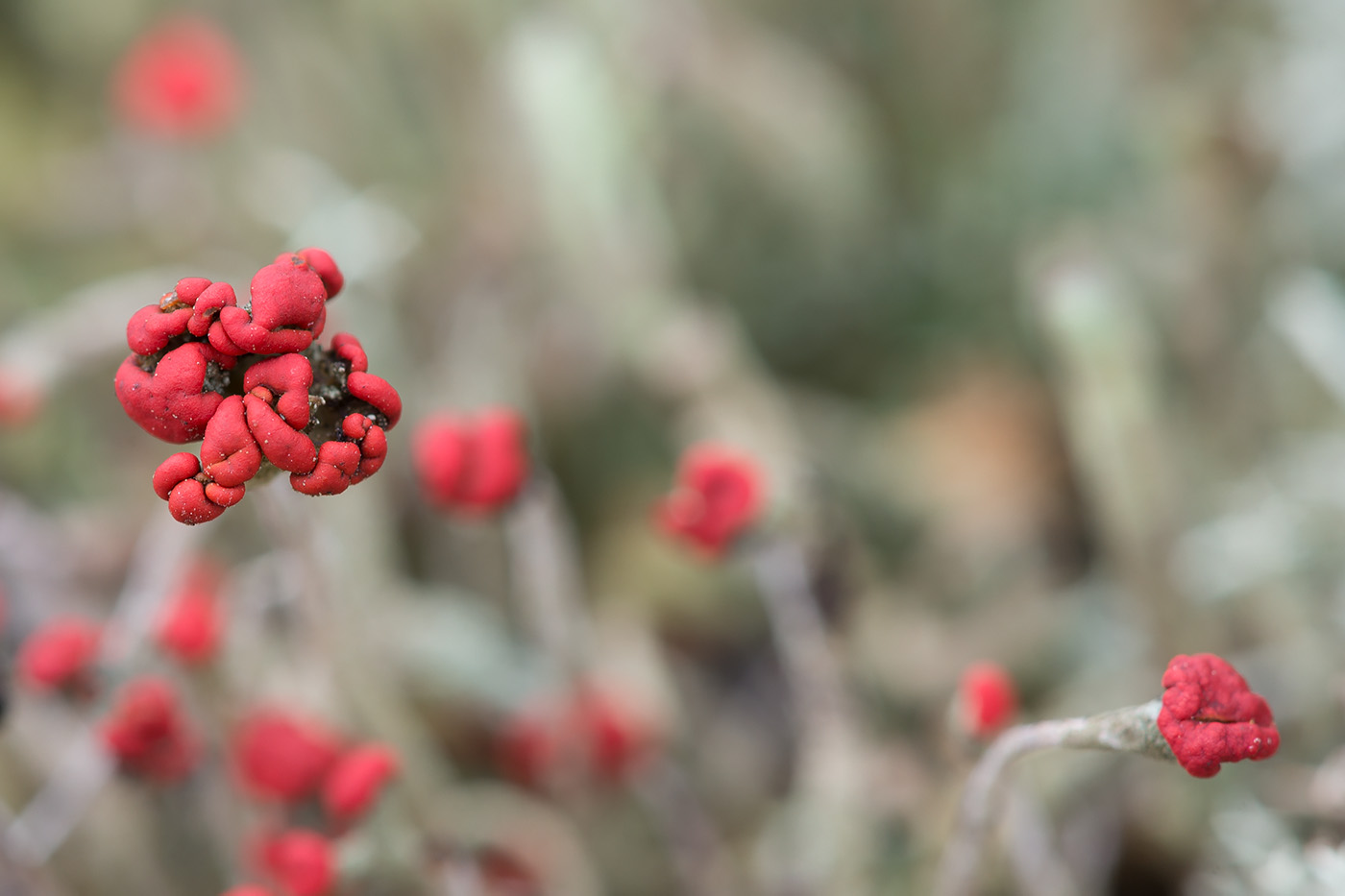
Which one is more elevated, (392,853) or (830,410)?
(830,410)

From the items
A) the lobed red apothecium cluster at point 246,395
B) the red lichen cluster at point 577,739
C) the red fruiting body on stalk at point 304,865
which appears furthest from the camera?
the red lichen cluster at point 577,739

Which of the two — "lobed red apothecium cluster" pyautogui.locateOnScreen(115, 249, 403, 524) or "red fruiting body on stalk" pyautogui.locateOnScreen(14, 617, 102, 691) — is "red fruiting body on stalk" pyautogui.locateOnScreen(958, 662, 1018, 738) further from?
"red fruiting body on stalk" pyautogui.locateOnScreen(14, 617, 102, 691)

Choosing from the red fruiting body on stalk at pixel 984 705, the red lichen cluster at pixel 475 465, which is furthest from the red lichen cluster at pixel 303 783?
the red fruiting body on stalk at pixel 984 705

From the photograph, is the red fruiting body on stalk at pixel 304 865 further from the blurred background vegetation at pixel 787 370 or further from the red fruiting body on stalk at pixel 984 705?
the red fruiting body on stalk at pixel 984 705

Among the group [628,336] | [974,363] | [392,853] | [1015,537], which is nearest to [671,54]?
[628,336]

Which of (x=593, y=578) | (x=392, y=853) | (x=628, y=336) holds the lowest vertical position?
(x=392, y=853)

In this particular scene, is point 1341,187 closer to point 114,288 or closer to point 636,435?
point 636,435

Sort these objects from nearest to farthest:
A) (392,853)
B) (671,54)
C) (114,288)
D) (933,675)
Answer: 1. (392,853)
2. (114,288)
3. (933,675)
4. (671,54)
